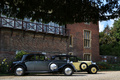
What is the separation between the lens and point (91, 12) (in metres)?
5.16

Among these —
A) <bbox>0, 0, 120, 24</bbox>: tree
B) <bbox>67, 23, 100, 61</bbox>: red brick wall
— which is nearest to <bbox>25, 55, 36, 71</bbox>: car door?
<bbox>0, 0, 120, 24</bbox>: tree

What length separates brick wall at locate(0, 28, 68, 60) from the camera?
17.0m

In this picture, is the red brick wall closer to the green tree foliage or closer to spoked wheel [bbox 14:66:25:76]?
the green tree foliage

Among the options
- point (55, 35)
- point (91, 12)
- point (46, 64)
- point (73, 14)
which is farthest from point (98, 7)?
point (55, 35)

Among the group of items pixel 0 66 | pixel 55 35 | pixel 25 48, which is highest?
pixel 55 35

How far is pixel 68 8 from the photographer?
16.6 ft


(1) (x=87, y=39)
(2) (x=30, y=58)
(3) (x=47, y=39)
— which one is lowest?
(2) (x=30, y=58)

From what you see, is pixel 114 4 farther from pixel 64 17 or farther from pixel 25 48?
pixel 25 48

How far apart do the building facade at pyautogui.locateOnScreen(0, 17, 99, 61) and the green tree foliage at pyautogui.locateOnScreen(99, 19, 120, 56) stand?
5.13m

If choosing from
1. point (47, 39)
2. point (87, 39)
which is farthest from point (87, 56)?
point (47, 39)

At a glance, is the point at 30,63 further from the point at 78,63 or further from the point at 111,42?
the point at 111,42

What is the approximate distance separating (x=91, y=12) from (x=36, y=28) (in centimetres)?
1485

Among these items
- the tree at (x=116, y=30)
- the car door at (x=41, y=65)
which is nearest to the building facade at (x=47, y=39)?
the car door at (x=41, y=65)

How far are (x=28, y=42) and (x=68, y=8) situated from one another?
47.6 ft
